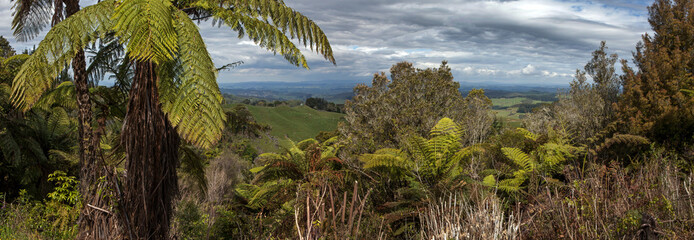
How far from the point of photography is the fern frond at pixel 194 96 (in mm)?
2957

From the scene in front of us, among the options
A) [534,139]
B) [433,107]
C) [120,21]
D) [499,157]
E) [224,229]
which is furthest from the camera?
[433,107]

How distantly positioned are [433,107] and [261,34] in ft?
22.9

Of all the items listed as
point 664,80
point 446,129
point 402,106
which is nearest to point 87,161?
point 446,129

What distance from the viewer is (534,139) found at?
24.4ft

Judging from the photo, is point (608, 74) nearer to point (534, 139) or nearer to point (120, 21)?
point (534, 139)

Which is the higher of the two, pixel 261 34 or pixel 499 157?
pixel 261 34

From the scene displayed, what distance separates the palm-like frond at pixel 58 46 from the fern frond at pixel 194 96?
2.28ft

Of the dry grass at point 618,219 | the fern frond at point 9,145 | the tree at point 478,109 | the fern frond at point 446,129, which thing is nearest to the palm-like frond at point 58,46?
the dry grass at point 618,219

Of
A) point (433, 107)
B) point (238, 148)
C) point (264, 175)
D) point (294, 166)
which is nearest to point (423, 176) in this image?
point (294, 166)

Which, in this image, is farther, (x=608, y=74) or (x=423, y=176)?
(x=608, y=74)

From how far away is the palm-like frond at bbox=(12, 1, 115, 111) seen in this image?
10.5 feet

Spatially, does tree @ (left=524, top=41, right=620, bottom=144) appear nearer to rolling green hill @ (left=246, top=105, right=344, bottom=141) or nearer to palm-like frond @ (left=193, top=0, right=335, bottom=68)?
palm-like frond @ (left=193, top=0, right=335, bottom=68)

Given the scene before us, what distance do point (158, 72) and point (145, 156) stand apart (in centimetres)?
92

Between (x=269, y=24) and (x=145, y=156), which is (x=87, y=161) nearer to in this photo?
(x=145, y=156)
